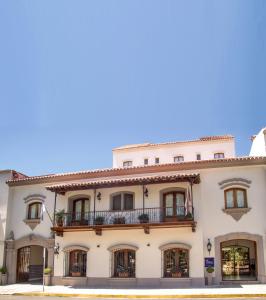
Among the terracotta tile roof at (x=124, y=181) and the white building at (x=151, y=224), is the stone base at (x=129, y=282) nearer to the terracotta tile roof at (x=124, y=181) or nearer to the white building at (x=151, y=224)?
the white building at (x=151, y=224)

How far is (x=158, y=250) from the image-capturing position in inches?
905

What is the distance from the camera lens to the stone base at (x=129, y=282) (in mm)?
21969

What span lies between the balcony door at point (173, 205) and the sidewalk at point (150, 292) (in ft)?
14.9

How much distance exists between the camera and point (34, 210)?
90.4 feet

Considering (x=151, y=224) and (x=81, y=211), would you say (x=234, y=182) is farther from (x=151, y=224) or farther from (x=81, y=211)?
(x=81, y=211)

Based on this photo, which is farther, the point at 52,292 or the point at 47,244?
the point at 47,244

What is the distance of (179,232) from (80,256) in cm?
701

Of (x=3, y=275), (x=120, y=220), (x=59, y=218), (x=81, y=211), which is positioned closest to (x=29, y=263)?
(x=3, y=275)

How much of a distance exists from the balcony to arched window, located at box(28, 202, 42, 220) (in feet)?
9.59

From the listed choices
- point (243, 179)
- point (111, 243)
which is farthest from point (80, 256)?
point (243, 179)

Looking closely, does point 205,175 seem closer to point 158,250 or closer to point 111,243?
point 158,250

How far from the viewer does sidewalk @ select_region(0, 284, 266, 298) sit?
18688 mm

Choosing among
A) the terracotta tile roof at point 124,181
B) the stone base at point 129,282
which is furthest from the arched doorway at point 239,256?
the terracotta tile roof at point 124,181

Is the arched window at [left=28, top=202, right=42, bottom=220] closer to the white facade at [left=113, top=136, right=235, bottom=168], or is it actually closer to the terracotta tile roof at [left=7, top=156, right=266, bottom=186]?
the terracotta tile roof at [left=7, top=156, right=266, bottom=186]
